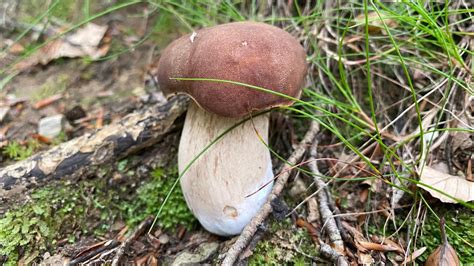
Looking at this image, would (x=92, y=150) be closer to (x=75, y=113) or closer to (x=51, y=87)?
(x=75, y=113)

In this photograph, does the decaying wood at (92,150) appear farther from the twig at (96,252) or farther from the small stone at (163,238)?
the small stone at (163,238)

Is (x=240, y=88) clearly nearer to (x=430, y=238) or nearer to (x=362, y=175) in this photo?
(x=362, y=175)

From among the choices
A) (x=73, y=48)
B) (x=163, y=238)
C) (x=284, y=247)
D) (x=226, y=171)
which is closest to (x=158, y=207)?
(x=163, y=238)

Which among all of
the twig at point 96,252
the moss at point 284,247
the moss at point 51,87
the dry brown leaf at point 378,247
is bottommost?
the twig at point 96,252

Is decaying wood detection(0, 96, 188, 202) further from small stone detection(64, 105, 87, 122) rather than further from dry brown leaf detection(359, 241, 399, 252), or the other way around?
dry brown leaf detection(359, 241, 399, 252)

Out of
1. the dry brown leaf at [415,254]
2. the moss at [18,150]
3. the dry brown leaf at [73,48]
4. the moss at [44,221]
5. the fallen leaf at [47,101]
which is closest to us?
the dry brown leaf at [415,254]

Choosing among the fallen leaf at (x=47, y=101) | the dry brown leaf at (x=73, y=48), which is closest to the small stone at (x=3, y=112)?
the fallen leaf at (x=47, y=101)
